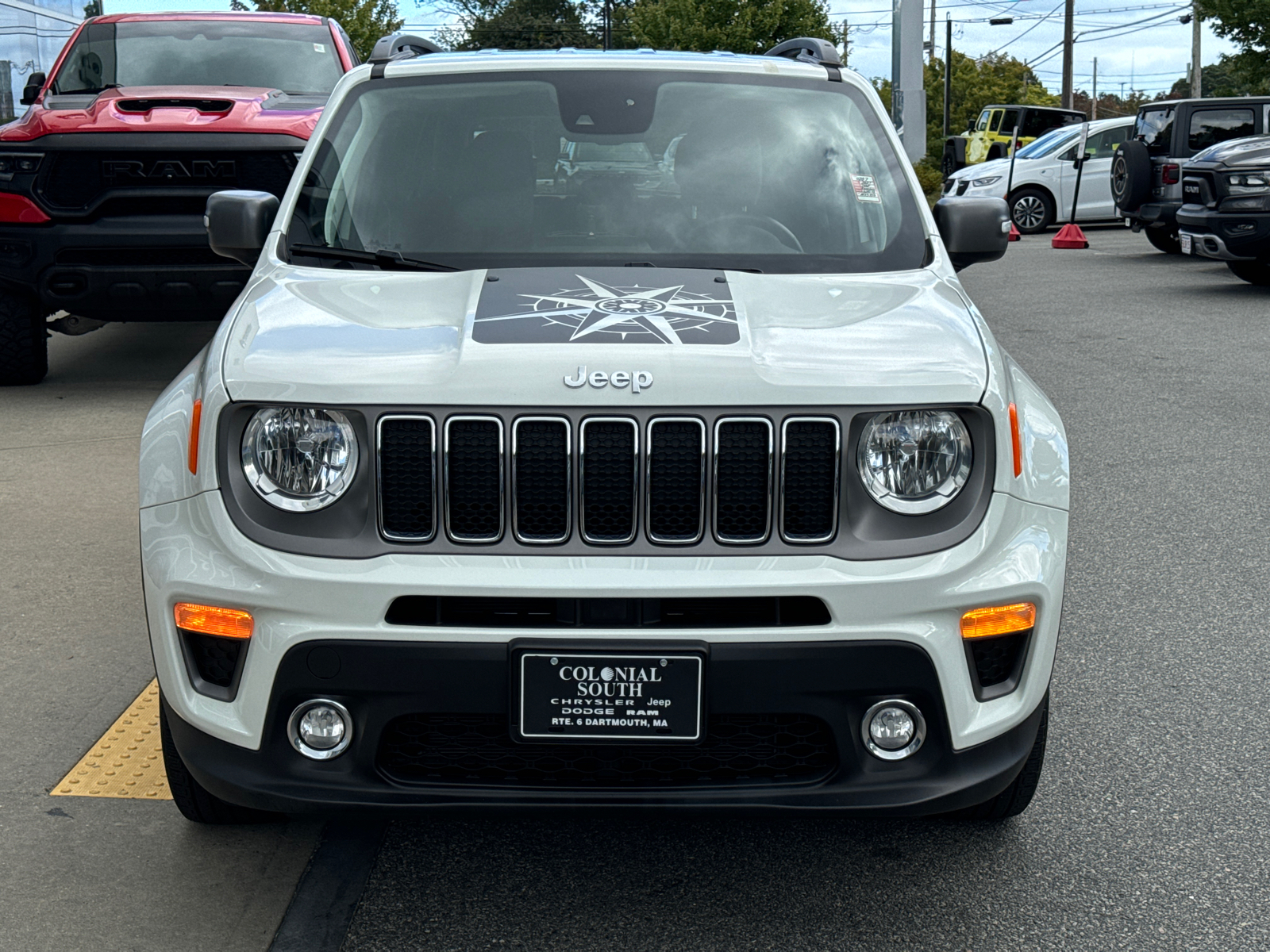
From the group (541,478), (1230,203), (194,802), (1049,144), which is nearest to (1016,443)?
(541,478)

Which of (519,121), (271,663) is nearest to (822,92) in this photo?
(519,121)

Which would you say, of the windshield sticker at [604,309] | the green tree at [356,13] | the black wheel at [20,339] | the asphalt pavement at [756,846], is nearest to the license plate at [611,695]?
the asphalt pavement at [756,846]

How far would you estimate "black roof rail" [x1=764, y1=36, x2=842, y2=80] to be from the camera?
4.33m

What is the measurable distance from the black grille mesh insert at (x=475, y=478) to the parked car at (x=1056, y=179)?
69.5 ft

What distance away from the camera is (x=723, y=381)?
2.67 meters

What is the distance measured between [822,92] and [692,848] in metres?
2.18

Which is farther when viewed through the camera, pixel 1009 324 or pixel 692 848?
pixel 1009 324

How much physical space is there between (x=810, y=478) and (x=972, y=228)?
1.45m

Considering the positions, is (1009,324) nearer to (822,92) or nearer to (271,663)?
(822,92)

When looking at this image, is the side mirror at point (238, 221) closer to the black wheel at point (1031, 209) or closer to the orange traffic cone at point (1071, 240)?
the orange traffic cone at point (1071, 240)

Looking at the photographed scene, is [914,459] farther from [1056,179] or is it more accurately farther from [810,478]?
[1056,179]

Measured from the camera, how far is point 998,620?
8.87 ft

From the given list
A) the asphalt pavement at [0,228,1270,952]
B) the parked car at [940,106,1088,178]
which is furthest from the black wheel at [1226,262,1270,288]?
the parked car at [940,106,1088,178]

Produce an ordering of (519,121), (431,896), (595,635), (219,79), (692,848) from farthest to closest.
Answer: (219,79) → (519,121) → (692,848) → (431,896) → (595,635)
